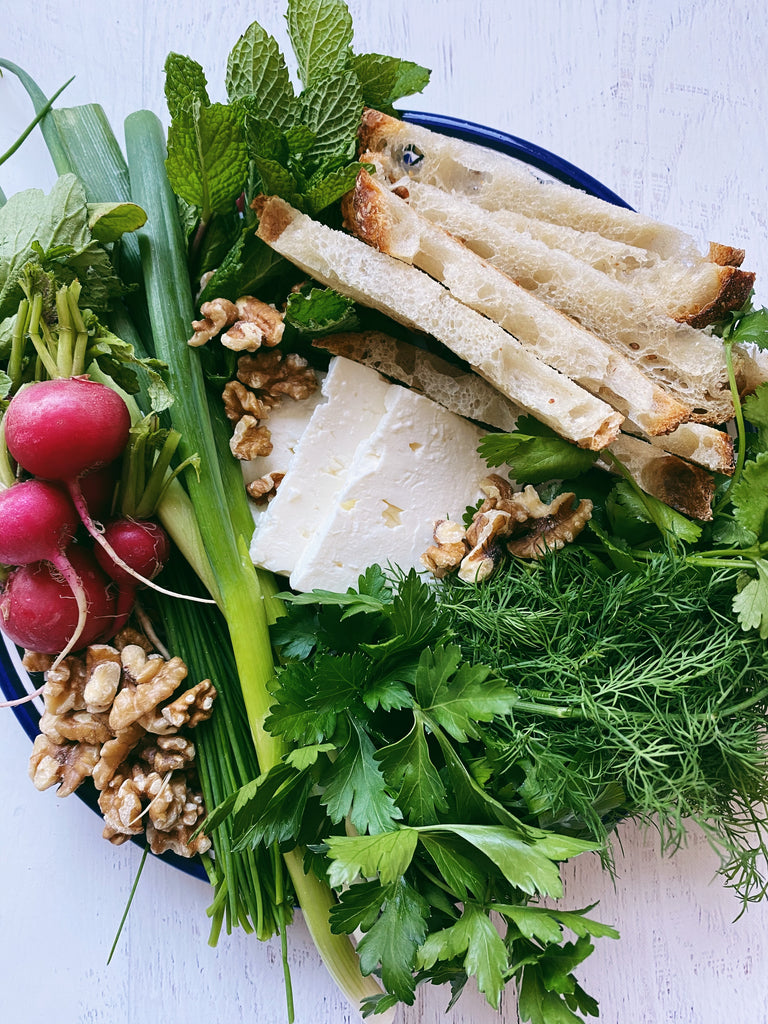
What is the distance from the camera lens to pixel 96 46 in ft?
5.54

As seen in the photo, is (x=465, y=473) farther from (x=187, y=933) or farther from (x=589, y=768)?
(x=187, y=933)

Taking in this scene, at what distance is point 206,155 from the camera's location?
1336 mm

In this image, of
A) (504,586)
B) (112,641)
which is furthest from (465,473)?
(112,641)

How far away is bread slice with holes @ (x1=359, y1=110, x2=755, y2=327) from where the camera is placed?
1.41m

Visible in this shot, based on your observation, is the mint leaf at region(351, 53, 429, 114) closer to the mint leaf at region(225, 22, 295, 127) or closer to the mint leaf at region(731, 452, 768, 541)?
the mint leaf at region(225, 22, 295, 127)

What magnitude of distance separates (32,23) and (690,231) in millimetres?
1542

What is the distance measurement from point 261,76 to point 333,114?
14cm

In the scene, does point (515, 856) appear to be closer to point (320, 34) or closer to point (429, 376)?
point (429, 376)

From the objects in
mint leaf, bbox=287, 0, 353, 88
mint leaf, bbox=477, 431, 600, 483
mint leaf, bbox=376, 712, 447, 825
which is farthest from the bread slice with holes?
mint leaf, bbox=376, 712, 447, 825

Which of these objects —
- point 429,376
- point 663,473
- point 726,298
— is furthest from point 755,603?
point 429,376

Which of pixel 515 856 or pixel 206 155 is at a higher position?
pixel 206 155

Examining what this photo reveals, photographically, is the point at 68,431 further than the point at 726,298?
No

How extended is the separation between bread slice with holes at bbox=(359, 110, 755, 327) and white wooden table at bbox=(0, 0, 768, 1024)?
0.93ft

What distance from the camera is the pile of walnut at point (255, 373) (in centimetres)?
143
